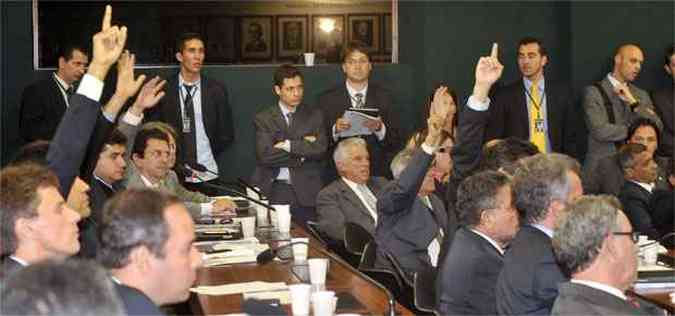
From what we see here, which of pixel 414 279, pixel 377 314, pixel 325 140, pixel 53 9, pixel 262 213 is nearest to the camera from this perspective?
pixel 377 314

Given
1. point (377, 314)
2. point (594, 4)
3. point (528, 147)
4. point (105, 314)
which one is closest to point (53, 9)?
point (594, 4)

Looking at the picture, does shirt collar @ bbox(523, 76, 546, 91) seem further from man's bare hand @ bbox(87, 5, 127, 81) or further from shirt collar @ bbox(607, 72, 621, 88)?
man's bare hand @ bbox(87, 5, 127, 81)

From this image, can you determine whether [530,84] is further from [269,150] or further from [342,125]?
[269,150]

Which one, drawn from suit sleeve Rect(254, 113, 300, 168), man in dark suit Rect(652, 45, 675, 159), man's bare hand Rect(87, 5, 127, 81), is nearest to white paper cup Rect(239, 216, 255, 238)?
man's bare hand Rect(87, 5, 127, 81)

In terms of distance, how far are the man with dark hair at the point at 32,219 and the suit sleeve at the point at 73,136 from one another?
13.4 inches

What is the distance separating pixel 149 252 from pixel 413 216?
106 inches

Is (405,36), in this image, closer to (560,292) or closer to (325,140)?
(325,140)

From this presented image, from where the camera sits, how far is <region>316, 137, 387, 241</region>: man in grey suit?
6.05 meters

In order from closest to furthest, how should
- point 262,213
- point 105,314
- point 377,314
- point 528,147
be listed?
1. point 105,314
2. point 377,314
3. point 528,147
4. point 262,213

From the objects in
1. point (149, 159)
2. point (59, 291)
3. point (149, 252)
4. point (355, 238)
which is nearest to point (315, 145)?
point (149, 159)

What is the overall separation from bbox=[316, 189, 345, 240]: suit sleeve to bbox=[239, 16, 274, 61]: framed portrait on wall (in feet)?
11.2

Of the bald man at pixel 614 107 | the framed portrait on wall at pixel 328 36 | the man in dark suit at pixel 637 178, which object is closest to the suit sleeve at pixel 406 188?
the man in dark suit at pixel 637 178

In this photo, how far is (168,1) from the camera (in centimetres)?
954

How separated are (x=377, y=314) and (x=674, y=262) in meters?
1.85
